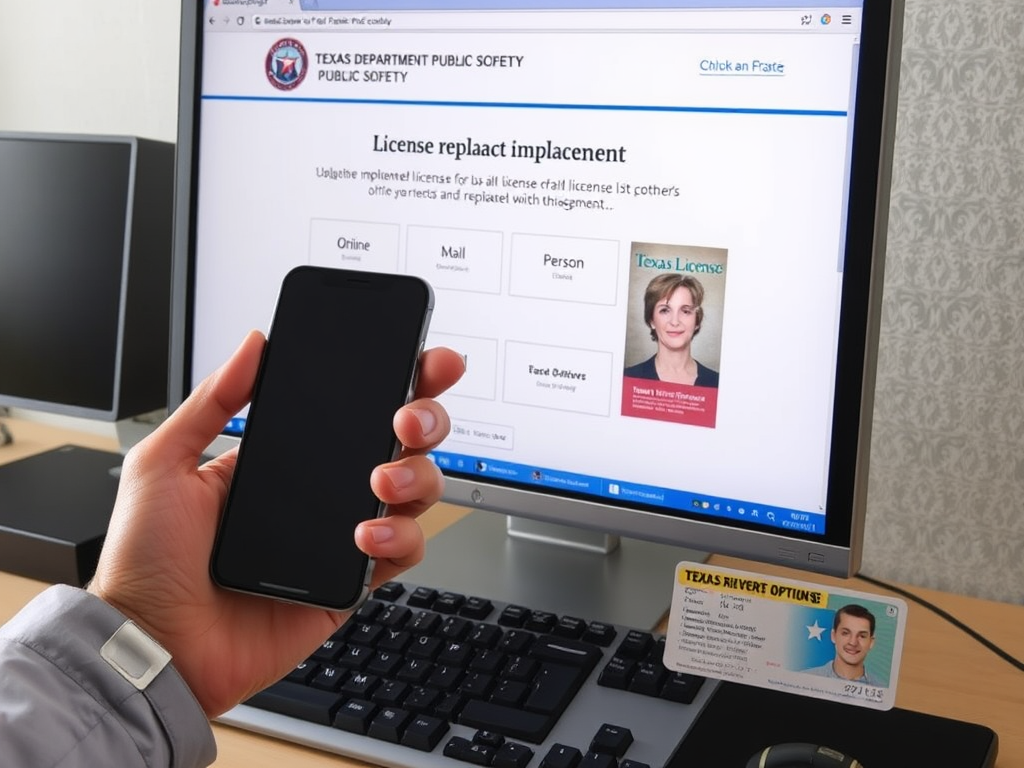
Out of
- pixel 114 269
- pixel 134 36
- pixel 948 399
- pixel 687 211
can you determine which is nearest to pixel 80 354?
pixel 114 269

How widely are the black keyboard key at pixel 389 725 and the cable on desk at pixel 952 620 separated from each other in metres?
0.43

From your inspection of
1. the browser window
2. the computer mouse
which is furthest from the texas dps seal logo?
the computer mouse

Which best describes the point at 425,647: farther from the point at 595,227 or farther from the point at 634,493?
the point at 595,227

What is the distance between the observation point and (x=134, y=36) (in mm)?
1221

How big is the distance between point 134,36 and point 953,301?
878 mm

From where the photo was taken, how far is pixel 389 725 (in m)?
0.64

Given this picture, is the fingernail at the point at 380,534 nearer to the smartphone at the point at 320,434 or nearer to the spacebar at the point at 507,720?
the smartphone at the point at 320,434

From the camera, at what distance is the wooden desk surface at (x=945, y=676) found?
0.66 metres

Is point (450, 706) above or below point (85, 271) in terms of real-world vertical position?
below

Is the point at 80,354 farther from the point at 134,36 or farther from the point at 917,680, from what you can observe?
the point at 917,680

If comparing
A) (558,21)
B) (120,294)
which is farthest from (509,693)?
(120,294)

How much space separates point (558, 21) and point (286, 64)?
0.74 ft

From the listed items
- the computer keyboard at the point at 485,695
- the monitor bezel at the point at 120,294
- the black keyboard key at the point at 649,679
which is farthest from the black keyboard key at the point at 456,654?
the monitor bezel at the point at 120,294

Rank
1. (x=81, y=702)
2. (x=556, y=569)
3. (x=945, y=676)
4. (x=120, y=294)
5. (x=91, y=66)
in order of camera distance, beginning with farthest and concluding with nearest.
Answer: (x=91, y=66) → (x=120, y=294) → (x=556, y=569) → (x=945, y=676) → (x=81, y=702)
